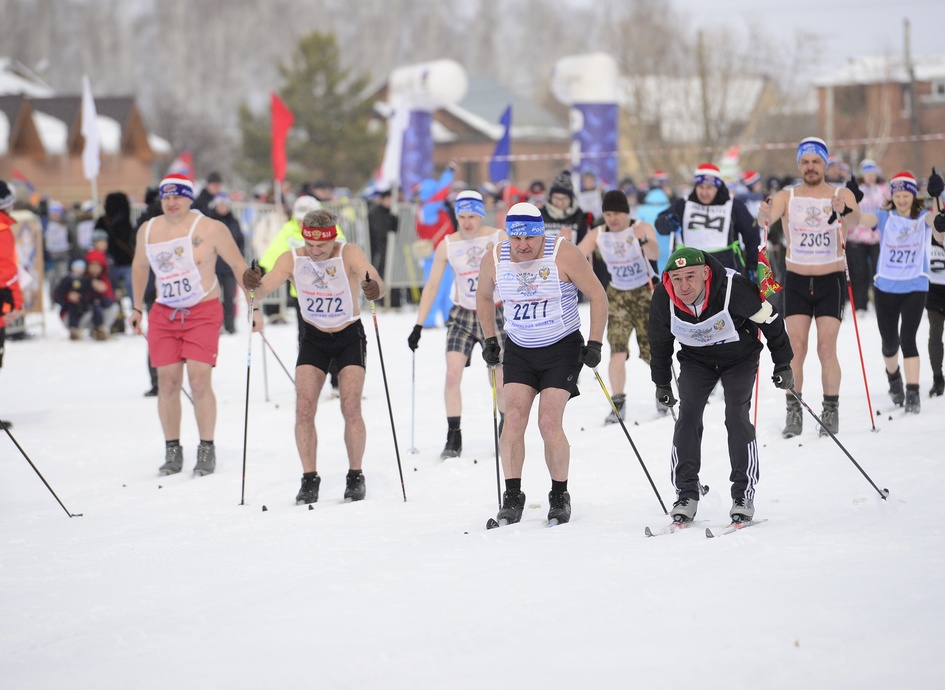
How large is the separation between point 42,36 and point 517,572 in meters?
84.9

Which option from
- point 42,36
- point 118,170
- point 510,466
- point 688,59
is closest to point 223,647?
point 510,466

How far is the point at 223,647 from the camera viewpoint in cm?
503

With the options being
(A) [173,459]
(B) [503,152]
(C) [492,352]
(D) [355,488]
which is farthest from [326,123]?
(C) [492,352]

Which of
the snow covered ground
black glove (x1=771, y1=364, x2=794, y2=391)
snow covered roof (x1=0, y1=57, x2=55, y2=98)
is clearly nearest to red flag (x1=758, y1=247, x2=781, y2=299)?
the snow covered ground

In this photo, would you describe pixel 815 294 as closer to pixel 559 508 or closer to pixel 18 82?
pixel 559 508

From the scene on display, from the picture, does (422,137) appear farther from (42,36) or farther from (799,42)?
(42,36)

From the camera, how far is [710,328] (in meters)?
6.47

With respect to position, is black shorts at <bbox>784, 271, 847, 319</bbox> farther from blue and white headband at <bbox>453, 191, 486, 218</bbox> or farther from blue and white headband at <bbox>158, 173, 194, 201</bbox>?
blue and white headband at <bbox>158, 173, 194, 201</bbox>

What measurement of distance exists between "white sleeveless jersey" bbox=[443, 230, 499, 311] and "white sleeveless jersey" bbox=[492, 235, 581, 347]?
243cm

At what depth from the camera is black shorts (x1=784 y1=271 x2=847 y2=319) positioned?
29.8ft

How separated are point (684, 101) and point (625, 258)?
3095 cm

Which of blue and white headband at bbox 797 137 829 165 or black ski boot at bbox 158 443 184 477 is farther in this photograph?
black ski boot at bbox 158 443 184 477

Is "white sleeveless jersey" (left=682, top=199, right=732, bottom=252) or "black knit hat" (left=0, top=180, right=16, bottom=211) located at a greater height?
"black knit hat" (left=0, top=180, right=16, bottom=211)

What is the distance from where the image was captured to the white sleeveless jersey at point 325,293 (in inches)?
316
